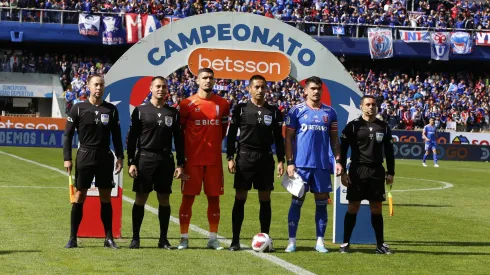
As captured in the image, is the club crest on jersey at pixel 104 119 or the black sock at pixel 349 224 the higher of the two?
the club crest on jersey at pixel 104 119

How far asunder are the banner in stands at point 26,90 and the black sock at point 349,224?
41111mm

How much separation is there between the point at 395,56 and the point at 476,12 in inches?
272

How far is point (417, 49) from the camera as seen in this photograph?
55875mm

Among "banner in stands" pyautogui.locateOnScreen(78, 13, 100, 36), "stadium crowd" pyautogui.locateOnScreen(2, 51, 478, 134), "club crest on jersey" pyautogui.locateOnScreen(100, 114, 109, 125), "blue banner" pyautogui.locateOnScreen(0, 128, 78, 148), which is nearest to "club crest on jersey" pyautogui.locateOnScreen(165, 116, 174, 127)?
"club crest on jersey" pyautogui.locateOnScreen(100, 114, 109, 125)

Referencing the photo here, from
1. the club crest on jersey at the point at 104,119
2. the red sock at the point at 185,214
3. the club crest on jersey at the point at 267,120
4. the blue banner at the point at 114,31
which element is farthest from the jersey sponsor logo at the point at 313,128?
the blue banner at the point at 114,31

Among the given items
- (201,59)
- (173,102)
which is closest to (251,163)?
(201,59)

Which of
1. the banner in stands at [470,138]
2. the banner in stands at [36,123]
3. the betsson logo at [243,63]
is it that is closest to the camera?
the betsson logo at [243,63]

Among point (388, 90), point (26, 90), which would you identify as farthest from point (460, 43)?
point (26, 90)

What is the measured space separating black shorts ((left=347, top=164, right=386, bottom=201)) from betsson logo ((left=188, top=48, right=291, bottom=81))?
71.5 inches

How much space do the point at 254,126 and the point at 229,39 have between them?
68.5 inches

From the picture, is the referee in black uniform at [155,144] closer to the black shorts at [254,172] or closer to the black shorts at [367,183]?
the black shorts at [254,172]

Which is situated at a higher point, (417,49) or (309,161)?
(417,49)

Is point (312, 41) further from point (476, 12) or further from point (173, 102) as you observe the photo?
point (476, 12)

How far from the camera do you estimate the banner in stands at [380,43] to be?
54438 mm
